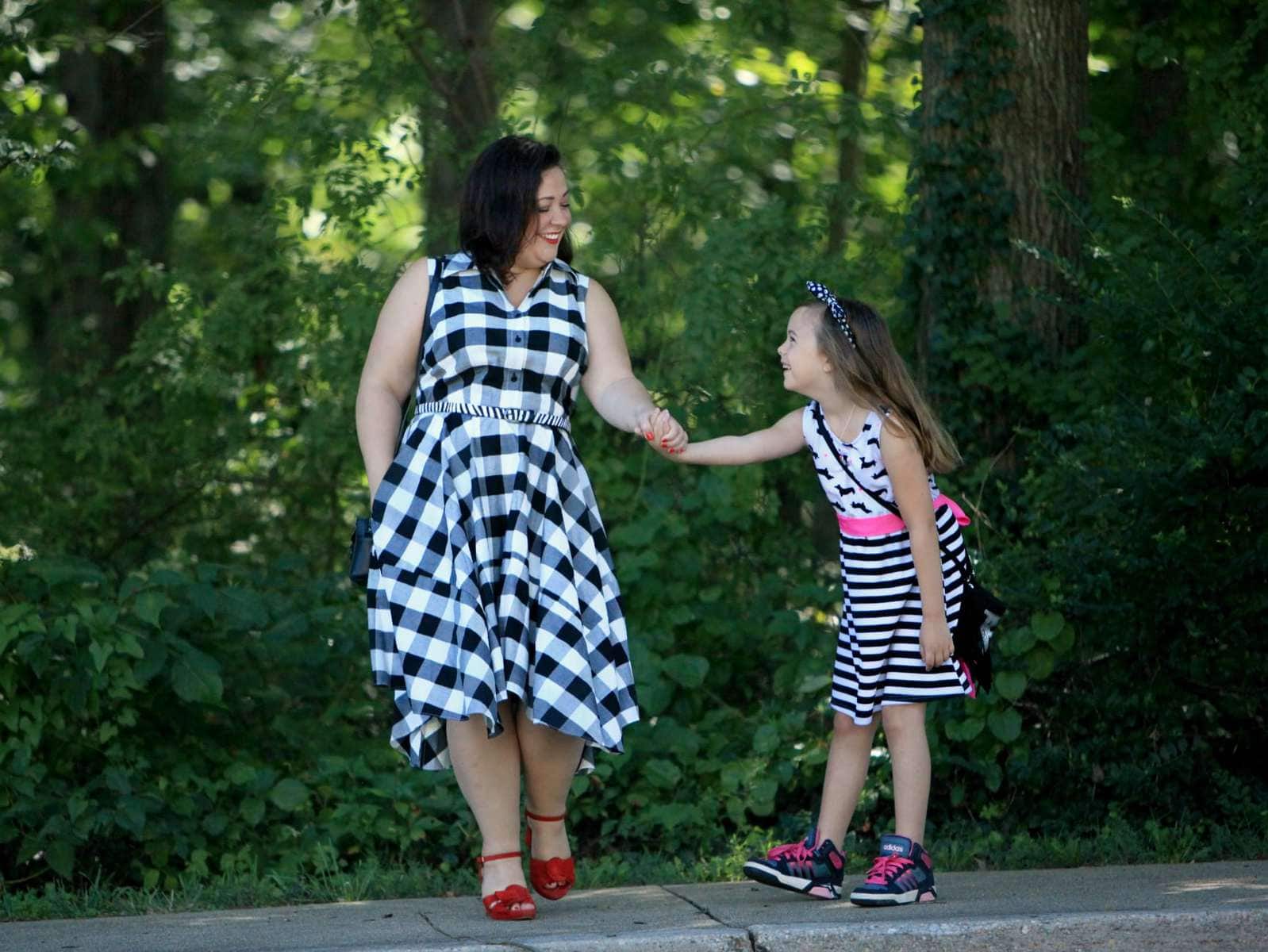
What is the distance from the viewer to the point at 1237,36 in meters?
7.68

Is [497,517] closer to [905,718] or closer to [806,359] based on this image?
[806,359]

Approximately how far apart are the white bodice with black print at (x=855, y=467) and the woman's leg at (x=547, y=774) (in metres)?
0.92

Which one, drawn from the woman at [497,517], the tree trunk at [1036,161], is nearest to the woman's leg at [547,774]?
the woman at [497,517]

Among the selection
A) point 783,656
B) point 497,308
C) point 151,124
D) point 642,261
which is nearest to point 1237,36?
point 642,261

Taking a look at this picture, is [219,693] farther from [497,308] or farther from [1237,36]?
[1237,36]

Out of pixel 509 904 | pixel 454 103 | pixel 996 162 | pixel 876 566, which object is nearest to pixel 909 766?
pixel 876 566

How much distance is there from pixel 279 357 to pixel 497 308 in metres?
4.43

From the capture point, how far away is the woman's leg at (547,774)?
411 centimetres

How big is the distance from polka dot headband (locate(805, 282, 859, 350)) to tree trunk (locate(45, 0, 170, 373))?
6.81 meters

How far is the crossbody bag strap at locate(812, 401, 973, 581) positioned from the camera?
162 inches

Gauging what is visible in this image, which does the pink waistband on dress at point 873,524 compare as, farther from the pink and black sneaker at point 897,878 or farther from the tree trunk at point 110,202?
the tree trunk at point 110,202

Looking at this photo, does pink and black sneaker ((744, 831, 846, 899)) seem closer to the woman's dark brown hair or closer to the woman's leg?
the woman's leg

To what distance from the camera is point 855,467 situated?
4.10 metres

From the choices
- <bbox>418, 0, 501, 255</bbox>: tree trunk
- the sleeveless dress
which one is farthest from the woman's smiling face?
<bbox>418, 0, 501, 255</bbox>: tree trunk
